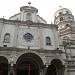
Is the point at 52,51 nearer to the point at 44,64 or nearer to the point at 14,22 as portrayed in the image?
the point at 44,64

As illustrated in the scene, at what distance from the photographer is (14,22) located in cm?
2628

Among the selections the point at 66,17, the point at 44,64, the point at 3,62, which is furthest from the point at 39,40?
the point at 66,17

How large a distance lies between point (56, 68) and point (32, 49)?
16.8 ft

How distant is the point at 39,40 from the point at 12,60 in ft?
20.7

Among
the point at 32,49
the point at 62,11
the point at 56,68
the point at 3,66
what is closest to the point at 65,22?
the point at 62,11

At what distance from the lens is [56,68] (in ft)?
79.4

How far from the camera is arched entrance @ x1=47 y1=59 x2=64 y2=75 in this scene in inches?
895

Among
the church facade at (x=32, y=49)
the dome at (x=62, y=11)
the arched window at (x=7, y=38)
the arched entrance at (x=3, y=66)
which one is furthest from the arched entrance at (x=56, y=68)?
the dome at (x=62, y=11)

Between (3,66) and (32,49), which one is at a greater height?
(32,49)

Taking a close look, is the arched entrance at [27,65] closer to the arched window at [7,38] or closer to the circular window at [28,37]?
the circular window at [28,37]

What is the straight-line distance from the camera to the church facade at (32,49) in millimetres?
21969

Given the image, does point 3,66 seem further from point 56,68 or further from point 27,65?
point 56,68

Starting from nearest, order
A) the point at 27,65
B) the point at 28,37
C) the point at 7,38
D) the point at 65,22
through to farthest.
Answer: the point at 27,65, the point at 7,38, the point at 28,37, the point at 65,22

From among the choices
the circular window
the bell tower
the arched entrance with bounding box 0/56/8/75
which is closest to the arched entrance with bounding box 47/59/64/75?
the circular window
